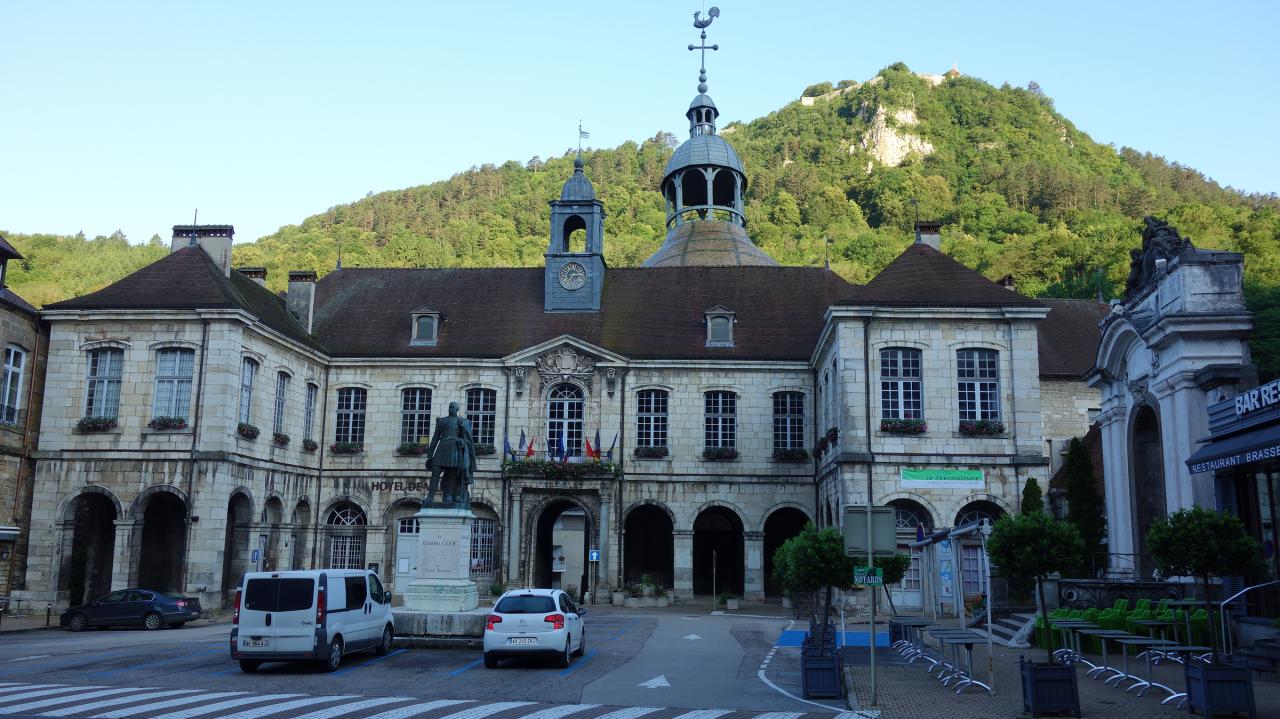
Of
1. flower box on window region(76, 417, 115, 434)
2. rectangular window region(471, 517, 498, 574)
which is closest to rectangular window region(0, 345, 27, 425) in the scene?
flower box on window region(76, 417, 115, 434)

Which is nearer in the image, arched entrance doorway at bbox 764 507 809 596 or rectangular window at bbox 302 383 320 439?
rectangular window at bbox 302 383 320 439

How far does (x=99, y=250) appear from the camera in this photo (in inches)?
2872

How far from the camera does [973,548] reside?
28656 millimetres

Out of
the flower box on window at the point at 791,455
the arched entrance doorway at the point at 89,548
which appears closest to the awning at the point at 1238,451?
the flower box on window at the point at 791,455

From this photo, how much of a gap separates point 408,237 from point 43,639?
5580 centimetres

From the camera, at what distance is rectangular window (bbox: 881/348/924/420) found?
2916cm

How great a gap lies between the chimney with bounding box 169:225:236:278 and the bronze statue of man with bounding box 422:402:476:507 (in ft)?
49.8

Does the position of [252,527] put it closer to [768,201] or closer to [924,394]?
[924,394]

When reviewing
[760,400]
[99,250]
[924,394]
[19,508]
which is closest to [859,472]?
[924,394]

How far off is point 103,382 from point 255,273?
8504 mm

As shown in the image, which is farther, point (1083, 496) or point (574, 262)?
point (574, 262)

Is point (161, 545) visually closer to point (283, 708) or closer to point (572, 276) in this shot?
point (572, 276)

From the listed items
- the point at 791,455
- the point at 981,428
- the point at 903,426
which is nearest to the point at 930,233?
the point at 791,455

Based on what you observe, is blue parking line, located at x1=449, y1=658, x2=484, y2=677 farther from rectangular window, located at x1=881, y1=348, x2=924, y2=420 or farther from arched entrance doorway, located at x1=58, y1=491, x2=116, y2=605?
arched entrance doorway, located at x1=58, y1=491, x2=116, y2=605
